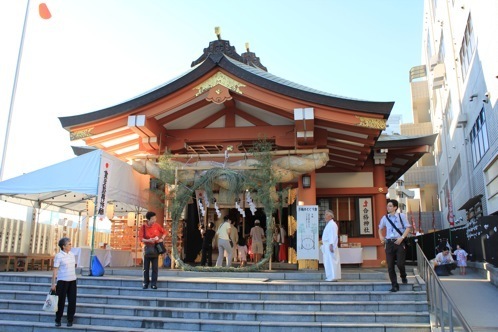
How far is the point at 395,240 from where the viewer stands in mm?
7816

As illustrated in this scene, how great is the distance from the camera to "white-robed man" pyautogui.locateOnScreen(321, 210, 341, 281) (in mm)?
8703

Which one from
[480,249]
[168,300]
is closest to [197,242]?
[168,300]

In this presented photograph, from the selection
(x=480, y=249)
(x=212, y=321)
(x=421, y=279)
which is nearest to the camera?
(x=212, y=321)

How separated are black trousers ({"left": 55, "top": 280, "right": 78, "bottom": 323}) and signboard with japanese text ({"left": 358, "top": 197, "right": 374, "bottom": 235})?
1025cm

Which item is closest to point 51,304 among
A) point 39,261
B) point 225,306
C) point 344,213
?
point 225,306

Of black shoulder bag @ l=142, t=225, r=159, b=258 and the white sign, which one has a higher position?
the white sign

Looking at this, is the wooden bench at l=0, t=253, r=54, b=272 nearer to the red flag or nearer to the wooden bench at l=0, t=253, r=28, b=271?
the wooden bench at l=0, t=253, r=28, b=271

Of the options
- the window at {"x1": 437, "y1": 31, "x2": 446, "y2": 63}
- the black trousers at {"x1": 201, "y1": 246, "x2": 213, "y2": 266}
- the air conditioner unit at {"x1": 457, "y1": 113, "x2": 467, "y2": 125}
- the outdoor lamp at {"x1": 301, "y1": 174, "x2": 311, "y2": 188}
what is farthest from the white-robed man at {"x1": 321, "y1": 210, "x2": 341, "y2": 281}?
the window at {"x1": 437, "y1": 31, "x2": 446, "y2": 63}

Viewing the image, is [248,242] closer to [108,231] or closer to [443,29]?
[108,231]

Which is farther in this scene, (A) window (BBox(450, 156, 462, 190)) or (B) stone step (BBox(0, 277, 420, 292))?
(A) window (BBox(450, 156, 462, 190))

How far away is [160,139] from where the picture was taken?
42.9ft

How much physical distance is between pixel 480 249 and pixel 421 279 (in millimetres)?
4552

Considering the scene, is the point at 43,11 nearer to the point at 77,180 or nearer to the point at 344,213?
the point at 77,180

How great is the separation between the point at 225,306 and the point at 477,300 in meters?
4.89
